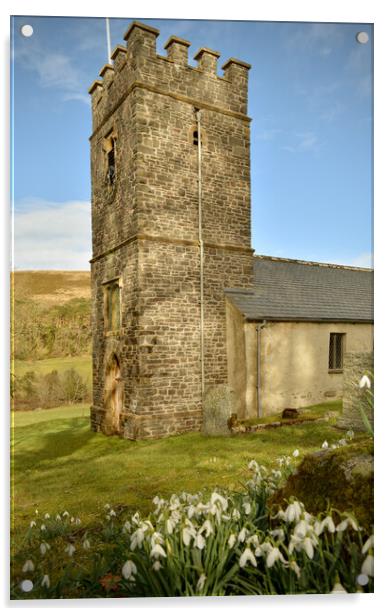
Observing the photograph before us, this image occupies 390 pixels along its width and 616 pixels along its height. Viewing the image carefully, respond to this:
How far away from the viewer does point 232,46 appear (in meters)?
4.94

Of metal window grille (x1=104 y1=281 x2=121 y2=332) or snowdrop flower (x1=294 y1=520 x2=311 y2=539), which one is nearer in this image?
snowdrop flower (x1=294 y1=520 x2=311 y2=539)

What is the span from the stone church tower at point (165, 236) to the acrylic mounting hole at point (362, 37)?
1.66 m

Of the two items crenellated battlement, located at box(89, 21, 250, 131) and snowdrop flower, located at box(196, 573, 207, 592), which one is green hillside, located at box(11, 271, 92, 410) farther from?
snowdrop flower, located at box(196, 573, 207, 592)

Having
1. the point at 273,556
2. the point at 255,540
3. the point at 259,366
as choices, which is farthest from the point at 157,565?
the point at 259,366

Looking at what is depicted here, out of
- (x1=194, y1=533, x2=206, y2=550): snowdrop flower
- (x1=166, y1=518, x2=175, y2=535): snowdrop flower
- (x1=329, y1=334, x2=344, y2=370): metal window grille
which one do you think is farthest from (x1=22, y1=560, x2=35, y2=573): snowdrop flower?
(x1=329, y1=334, x2=344, y2=370): metal window grille

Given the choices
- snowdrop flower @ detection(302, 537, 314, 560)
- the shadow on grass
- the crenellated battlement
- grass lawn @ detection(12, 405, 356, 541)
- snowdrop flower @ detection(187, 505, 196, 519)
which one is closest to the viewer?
snowdrop flower @ detection(302, 537, 314, 560)

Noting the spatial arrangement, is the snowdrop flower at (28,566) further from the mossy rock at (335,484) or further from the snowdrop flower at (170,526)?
the mossy rock at (335,484)

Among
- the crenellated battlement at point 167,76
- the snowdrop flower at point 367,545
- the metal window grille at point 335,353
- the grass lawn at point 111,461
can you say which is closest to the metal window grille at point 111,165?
the crenellated battlement at point 167,76

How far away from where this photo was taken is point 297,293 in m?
7.55

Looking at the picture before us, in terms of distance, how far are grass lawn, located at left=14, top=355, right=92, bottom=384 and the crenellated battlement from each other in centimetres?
316

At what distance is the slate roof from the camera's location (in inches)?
245

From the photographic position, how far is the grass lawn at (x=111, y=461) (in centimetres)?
444
